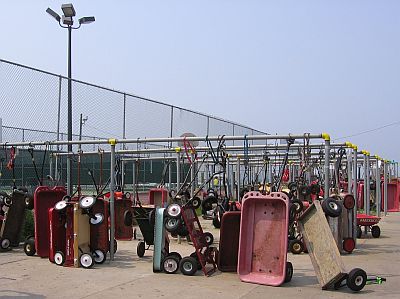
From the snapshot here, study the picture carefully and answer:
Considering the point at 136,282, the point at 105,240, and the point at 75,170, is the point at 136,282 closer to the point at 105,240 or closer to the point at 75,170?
the point at 105,240

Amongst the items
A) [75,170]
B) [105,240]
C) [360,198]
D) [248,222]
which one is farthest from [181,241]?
[360,198]

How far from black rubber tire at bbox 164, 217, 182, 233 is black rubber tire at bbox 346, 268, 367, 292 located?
9.30 feet

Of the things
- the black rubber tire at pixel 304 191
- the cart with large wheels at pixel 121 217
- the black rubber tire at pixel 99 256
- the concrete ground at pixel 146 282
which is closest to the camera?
the concrete ground at pixel 146 282

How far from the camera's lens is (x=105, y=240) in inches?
405

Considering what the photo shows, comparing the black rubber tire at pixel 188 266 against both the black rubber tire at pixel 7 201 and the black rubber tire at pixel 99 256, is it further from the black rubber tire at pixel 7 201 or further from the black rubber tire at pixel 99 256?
the black rubber tire at pixel 7 201

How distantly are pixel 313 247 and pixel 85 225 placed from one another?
4.12m

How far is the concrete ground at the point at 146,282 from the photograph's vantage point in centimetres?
765

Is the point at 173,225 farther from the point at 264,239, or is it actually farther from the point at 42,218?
the point at 42,218

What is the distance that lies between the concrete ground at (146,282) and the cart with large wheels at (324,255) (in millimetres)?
161

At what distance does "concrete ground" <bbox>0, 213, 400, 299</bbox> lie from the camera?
7.65 metres

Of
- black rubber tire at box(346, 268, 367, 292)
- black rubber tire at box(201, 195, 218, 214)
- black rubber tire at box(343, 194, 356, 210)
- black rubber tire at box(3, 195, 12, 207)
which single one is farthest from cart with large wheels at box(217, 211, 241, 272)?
black rubber tire at box(3, 195, 12, 207)

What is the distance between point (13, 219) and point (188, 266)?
4891 mm

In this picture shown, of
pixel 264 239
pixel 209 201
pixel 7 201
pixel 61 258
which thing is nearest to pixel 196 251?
pixel 264 239

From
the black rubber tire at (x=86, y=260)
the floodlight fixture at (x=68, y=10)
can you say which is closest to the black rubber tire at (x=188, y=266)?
the black rubber tire at (x=86, y=260)
